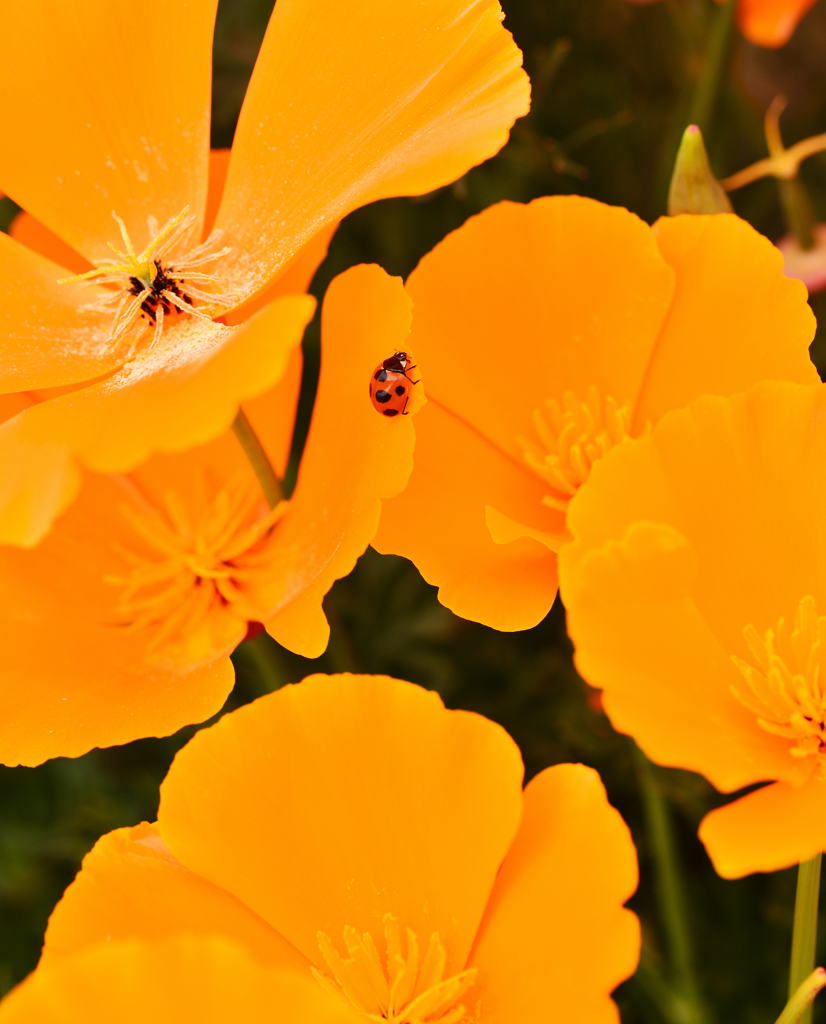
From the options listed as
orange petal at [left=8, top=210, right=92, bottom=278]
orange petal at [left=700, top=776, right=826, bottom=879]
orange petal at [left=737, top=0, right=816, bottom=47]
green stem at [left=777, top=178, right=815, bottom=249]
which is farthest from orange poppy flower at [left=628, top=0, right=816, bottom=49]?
orange petal at [left=700, top=776, right=826, bottom=879]

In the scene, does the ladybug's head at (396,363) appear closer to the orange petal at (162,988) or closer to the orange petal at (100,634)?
the orange petal at (100,634)

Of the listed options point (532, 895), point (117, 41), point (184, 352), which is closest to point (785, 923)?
point (532, 895)

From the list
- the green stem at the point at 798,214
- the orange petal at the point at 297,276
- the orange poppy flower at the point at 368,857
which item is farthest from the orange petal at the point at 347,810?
the green stem at the point at 798,214

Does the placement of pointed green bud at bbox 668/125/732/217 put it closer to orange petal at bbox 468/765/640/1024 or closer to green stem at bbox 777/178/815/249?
green stem at bbox 777/178/815/249

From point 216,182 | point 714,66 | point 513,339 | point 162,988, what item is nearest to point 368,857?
point 162,988

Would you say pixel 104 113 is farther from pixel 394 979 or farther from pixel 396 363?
pixel 394 979

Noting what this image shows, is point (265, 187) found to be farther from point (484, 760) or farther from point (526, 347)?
point (484, 760)
